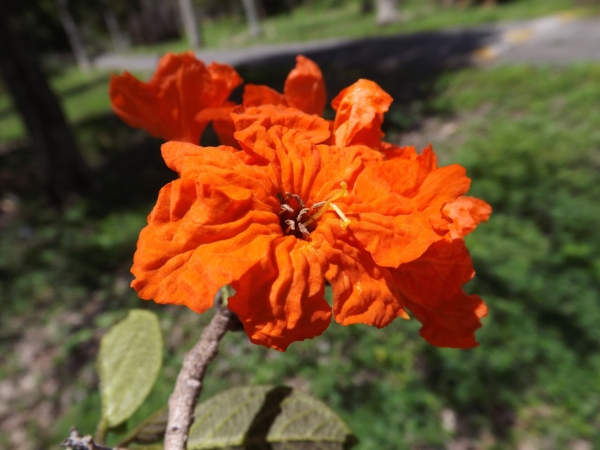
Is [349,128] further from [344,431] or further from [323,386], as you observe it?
[323,386]

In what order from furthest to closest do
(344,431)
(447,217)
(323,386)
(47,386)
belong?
(47,386) → (323,386) → (344,431) → (447,217)

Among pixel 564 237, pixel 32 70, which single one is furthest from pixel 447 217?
pixel 32 70

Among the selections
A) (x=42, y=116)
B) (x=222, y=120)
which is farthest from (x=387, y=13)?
(x=222, y=120)

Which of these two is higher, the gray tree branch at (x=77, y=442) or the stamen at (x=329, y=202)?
the stamen at (x=329, y=202)

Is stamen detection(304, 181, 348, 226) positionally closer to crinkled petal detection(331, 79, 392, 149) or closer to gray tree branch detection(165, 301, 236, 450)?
crinkled petal detection(331, 79, 392, 149)

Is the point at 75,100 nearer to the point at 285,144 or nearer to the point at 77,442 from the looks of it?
the point at 285,144

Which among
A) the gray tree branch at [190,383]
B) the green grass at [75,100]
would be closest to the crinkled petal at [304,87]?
the gray tree branch at [190,383]

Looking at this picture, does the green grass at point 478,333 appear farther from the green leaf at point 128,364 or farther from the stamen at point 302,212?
the stamen at point 302,212
